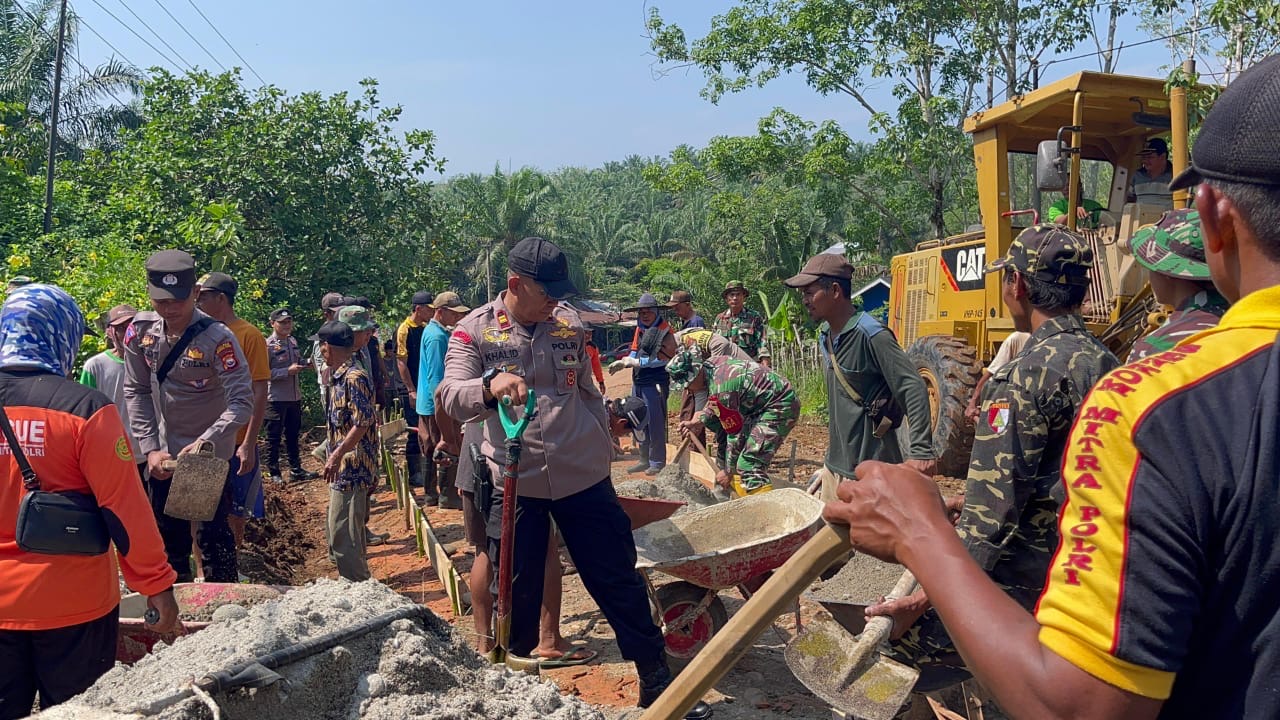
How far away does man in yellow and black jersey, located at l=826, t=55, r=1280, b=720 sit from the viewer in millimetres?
1062

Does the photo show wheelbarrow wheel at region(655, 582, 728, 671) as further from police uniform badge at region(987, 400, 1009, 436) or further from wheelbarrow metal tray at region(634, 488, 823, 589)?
police uniform badge at region(987, 400, 1009, 436)

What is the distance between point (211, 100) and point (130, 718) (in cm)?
1352

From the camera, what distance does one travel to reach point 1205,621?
3.64 ft

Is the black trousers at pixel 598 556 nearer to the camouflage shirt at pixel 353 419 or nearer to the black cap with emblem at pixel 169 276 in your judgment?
the camouflage shirt at pixel 353 419

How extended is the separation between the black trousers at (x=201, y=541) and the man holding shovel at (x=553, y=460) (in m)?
2.07

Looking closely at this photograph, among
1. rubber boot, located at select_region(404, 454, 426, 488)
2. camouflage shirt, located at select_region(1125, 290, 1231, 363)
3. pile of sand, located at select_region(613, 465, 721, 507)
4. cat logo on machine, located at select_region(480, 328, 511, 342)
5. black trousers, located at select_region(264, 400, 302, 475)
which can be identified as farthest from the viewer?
black trousers, located at select_region(264, 400, 302, 475)

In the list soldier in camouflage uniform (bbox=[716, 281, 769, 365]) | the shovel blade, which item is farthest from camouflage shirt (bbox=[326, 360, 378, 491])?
soldier in camouflage uniform (bbox=[716, 281, 769, 365])

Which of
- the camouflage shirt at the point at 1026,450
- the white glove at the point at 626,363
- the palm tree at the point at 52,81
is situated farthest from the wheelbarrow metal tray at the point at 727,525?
the palm tree at the point at 52,81

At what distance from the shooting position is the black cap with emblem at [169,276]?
4805 millimetres

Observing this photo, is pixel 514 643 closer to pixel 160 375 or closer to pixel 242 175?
pixel 160 375

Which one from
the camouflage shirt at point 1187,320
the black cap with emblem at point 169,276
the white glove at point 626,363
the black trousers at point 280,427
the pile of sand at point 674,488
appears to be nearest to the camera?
the camouflage shirt at point 1187,320

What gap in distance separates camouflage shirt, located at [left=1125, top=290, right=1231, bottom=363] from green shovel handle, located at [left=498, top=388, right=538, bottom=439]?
2.20m

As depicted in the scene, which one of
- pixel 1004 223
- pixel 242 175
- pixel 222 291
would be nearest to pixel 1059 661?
pixel 222 291

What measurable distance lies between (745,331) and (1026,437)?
752cm
